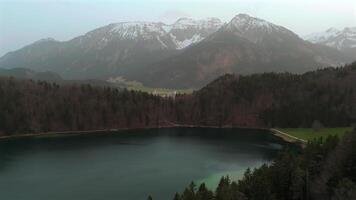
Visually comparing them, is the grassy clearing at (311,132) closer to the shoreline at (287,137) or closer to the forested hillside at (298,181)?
the shoreline at (287,137)

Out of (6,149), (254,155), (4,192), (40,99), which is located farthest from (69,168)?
(40,99)

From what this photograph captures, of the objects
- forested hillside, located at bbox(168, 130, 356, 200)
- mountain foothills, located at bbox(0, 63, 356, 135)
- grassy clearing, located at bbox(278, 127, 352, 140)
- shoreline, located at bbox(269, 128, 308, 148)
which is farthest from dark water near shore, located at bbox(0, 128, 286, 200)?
forested hillside, located at bbox(168, 130, 356, 200)

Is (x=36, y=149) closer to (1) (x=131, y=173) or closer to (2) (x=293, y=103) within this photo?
(1) (x=131, y=173)

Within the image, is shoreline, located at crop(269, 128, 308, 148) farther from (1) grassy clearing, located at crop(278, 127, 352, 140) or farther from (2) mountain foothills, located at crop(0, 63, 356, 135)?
(2) mountain foothills, located at crop(0, 63, 356, 135)

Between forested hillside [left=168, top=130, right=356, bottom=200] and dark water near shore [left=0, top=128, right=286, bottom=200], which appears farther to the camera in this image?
dark water near shore [left=0, top=128, right=286, bottom=200]

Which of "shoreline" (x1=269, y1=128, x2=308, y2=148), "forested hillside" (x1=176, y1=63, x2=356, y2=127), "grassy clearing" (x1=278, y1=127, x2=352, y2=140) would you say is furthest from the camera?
"forested hillside" (x1=176, y1=63, x2=356, y2=127)

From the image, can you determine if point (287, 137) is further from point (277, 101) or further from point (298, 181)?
point (298, 181)

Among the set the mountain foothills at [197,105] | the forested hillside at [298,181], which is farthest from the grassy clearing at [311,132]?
the forested hillside at [298,181]
